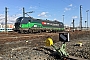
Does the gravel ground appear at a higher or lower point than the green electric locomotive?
lower

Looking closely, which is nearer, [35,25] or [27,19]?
[27,19]

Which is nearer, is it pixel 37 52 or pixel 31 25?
pixel 37 52

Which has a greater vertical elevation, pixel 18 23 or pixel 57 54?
pixel 18 23

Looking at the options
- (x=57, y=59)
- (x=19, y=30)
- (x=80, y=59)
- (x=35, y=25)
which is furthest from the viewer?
(x=35, y=25)

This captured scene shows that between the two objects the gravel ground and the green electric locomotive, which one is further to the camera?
the green electric locomotive

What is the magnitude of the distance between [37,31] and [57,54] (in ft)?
101

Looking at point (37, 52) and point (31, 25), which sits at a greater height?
point (31, 25)

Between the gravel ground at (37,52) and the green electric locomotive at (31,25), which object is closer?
the gravel ground at (37,52)

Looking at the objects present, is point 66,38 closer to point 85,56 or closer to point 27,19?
point 85,56

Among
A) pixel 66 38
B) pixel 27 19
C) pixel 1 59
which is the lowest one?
pixel 1 59

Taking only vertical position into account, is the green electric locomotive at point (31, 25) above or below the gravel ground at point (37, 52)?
above

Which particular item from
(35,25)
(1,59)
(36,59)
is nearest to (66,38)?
(36,59)

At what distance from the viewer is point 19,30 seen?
34.3 meters

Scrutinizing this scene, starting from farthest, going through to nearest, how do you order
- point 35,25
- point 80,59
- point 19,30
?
1. point 35,25
2. point 19,30
3. point 80,59
